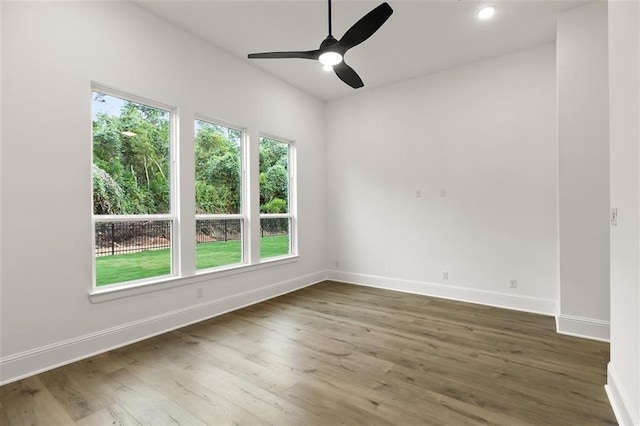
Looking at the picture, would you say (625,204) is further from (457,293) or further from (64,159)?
(64,159)

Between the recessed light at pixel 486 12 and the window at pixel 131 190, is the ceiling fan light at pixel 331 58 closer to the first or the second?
the recessed light at pixel 486 12

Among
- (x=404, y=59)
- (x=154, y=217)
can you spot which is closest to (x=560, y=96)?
(x=404, y=59)

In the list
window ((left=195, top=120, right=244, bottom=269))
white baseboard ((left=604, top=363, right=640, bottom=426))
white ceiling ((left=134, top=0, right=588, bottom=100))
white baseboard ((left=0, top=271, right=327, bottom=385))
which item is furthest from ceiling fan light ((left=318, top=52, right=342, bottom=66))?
white baseboard ((left=0, top=271, right=327, bottom=385))

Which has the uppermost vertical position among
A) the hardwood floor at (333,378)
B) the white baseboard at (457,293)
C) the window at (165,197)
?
the window at (165,197)

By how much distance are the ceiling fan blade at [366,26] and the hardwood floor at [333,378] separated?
8.56 feet

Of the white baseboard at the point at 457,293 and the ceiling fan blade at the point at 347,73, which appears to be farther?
the white baseboard at the point at 457,293

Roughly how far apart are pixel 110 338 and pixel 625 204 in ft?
13.3

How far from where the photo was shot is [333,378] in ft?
7.57

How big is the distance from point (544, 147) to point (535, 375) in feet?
→ 9.10

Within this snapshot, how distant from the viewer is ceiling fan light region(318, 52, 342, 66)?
2.44 metres

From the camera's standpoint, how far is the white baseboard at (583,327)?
2961 millimetres

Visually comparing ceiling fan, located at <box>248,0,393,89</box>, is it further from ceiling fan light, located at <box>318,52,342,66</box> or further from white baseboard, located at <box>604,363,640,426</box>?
white baseboard, located at <box>604,363,640,426</box>

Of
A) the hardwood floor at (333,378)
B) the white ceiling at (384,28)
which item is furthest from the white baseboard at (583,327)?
the white ceiling at (384,28)

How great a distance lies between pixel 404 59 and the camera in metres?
4.17
